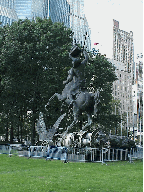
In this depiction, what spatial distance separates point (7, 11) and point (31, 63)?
83170mm

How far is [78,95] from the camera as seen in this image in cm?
2412

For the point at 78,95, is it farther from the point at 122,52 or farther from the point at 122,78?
the point at 122,52

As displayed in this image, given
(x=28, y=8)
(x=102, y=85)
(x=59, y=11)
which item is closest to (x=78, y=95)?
(x=102, y=85)

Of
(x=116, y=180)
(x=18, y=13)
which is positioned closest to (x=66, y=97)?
(x=116, y=180)

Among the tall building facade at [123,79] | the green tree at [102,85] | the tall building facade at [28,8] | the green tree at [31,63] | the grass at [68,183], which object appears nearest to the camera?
the grass at [68,183]

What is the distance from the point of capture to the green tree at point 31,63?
33.6 m

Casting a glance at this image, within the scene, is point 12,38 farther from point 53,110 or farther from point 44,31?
point 53,110

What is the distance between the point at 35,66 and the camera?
116ft

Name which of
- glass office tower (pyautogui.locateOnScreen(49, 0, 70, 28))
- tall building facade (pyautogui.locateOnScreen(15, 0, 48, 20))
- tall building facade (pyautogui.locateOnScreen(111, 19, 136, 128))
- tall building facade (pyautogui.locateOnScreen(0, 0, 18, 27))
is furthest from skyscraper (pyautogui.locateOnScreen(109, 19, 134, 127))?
tall building facade (pyautogui.locateOnScreen(0, 0, 18, 27))

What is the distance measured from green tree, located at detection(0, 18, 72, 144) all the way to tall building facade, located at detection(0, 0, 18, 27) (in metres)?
71.0

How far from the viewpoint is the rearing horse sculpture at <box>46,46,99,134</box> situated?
23745mm

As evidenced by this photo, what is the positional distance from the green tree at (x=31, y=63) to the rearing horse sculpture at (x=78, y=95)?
32.6 feet

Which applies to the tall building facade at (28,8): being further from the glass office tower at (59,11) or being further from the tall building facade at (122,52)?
the tall building facade at (122,52)

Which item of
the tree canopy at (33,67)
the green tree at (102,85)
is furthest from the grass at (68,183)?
the green tree at (102,85)
